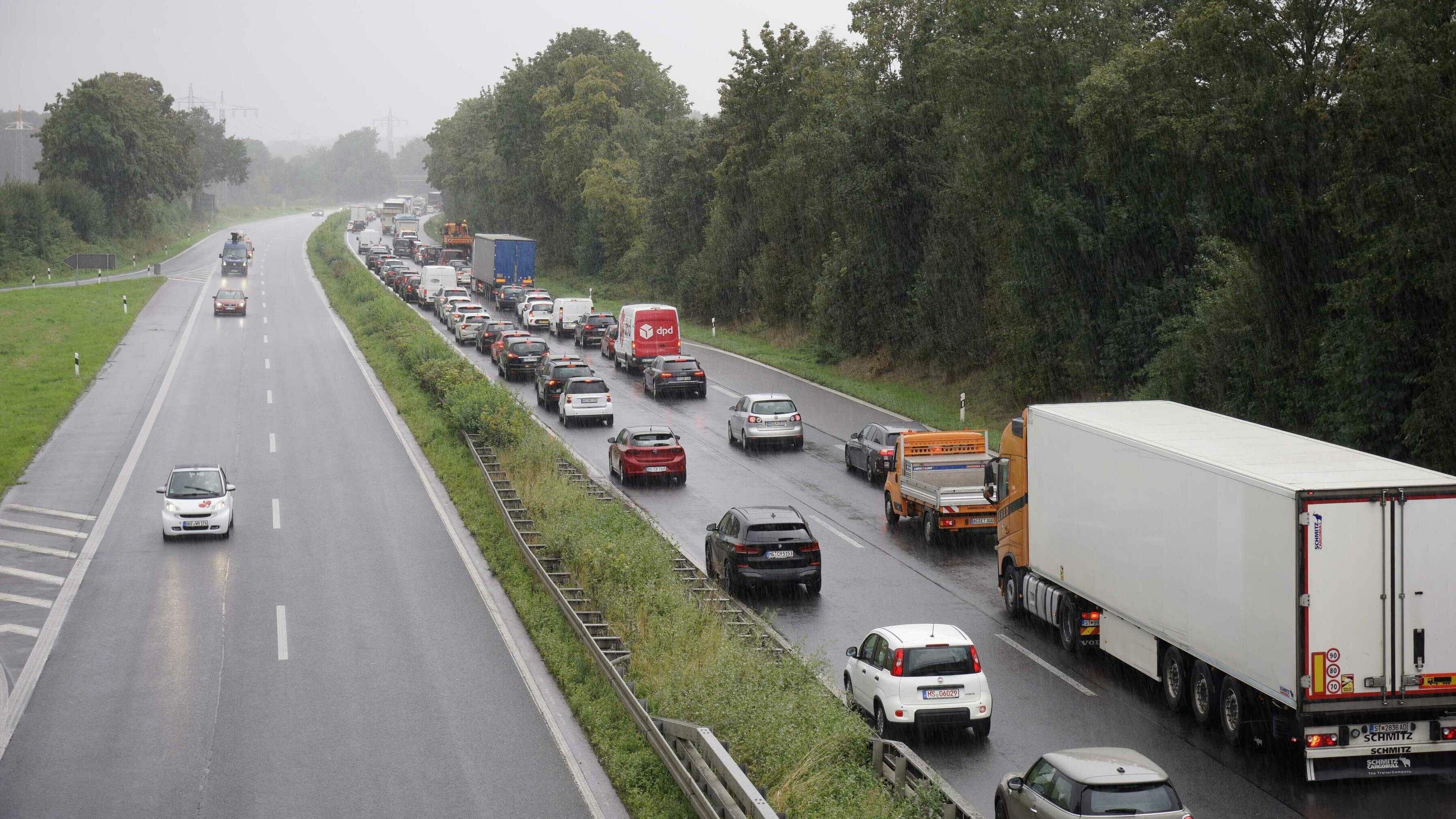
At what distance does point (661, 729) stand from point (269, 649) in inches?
310

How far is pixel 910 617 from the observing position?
2088cm

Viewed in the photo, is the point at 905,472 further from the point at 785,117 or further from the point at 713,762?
the point at 785,117

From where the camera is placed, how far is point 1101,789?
1098 centimetres

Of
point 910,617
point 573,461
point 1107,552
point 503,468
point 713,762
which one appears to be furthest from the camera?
point 573,461

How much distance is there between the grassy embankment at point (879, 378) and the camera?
1599 inches

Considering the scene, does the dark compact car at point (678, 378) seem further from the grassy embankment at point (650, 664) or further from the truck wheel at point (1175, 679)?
the truck wheel at point (1175, 679)

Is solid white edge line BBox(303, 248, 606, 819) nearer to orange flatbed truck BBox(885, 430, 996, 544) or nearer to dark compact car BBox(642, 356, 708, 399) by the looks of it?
orange flatbed truck BBox(885, 430, 996, 544)

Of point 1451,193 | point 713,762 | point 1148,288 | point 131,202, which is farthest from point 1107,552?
point 131,202

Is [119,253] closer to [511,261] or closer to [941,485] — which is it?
[511,261]

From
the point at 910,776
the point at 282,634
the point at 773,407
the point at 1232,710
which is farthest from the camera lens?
the point at 773,407

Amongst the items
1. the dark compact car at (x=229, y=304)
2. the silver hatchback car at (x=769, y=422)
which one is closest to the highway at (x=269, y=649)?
the silver hatchback car at (x=769, y=422)

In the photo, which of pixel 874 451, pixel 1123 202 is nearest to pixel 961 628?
pixel 874 451

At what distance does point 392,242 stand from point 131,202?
3014 centimetres

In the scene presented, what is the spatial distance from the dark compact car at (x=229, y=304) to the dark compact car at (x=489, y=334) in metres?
15.5
